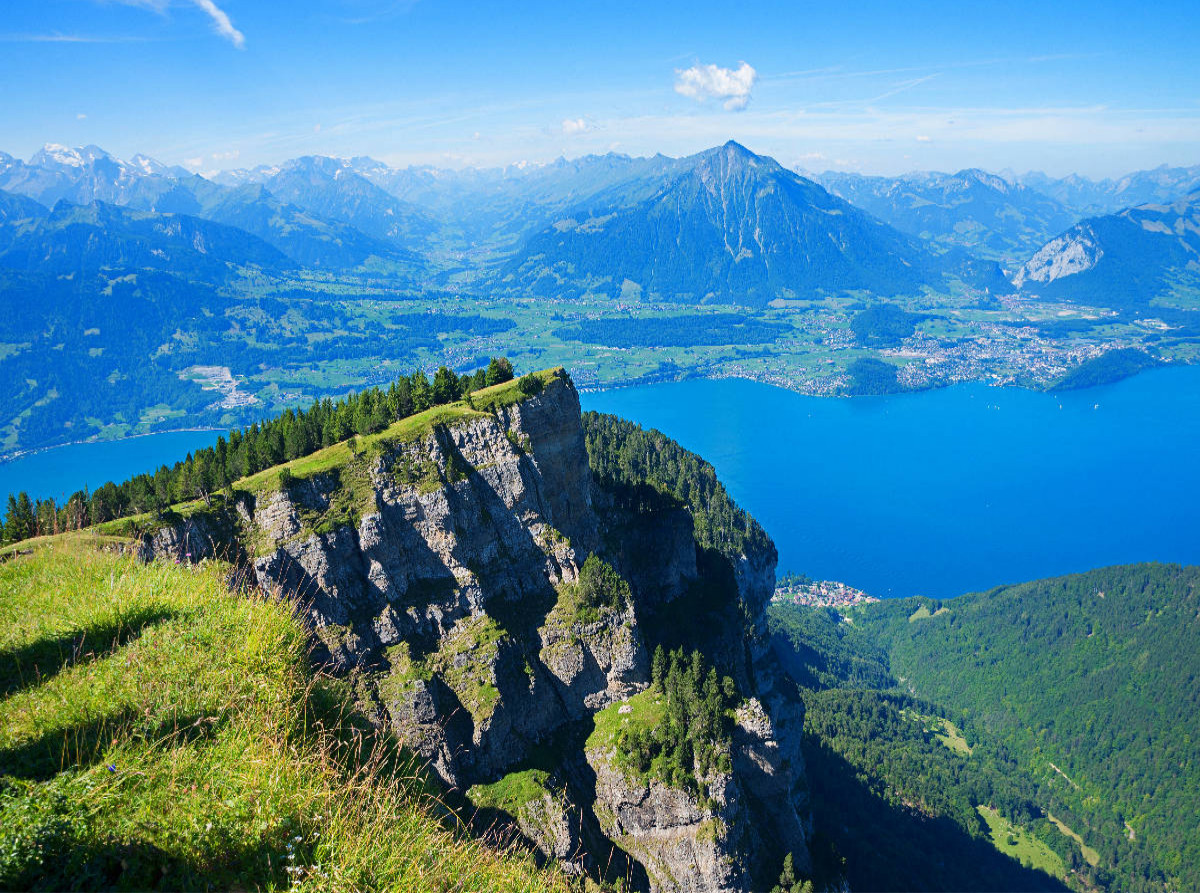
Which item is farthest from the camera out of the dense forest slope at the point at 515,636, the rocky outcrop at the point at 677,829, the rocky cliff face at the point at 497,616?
the rocky outcrop at the point at 677,829

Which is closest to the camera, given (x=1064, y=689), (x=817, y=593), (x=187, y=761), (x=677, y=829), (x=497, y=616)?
(x=187, y=761)

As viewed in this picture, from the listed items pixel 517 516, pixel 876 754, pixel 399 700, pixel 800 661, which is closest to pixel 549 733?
pixel 399 700

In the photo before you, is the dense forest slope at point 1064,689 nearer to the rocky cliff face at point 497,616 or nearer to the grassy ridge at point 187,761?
the rocky cliff face at point 497,616

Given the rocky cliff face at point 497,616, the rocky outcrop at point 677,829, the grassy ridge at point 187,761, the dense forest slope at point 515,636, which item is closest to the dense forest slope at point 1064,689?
the rocky outcrop at point 677,829

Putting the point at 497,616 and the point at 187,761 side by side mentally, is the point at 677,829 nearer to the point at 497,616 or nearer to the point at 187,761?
the point at 497,616

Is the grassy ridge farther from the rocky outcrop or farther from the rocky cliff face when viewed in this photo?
the rocky outcrop

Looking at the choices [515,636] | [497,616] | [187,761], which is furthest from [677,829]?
[187,761]
